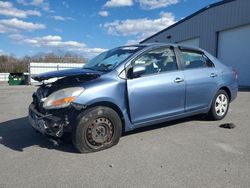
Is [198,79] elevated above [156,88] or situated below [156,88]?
above

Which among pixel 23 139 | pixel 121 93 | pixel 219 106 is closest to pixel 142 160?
pixel 121 93

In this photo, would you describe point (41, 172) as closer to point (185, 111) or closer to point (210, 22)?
point (185, 111)

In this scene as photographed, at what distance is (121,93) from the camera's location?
15.9 ft

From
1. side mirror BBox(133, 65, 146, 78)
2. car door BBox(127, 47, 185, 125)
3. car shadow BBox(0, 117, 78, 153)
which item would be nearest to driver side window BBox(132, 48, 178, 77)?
car door BBox(127, 47, 185, 125)

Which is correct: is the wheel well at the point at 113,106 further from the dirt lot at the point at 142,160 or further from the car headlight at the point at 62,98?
the dirt lot at the point at 142,160

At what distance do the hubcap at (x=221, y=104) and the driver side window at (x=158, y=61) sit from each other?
5.02ft

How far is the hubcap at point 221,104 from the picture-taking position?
6523 mm

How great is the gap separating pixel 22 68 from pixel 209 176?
159 ft

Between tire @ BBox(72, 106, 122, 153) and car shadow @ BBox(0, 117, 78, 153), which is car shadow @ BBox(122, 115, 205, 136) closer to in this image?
tire @ BBox(72, 106, 122, 153)

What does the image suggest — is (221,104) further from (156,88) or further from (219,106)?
(156,88)

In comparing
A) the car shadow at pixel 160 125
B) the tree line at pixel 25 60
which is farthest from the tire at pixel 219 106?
the tree line at pixel 25 60

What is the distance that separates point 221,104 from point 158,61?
208cm

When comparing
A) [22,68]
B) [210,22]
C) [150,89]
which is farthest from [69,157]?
[22,68]

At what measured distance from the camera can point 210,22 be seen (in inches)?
766
